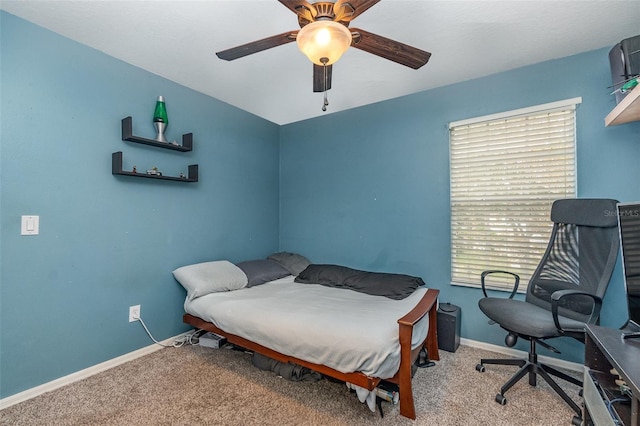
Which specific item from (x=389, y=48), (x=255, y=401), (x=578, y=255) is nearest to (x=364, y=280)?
(x=255, y=401)

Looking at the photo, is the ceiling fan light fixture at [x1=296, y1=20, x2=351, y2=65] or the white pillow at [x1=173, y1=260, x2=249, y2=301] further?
the white pillow at [x1=173, y1=260, x2=249, y2=301]

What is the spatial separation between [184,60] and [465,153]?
8.87ft

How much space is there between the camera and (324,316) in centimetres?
196

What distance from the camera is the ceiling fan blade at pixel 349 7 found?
136cm

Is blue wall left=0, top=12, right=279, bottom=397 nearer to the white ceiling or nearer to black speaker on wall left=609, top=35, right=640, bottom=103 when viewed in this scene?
the white ceiling

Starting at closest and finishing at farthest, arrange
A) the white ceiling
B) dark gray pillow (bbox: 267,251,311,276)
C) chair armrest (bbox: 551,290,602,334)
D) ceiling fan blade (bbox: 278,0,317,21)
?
ceiling fan blade (bbox: 278,0,317,21), chair armrest (bbox: 551,290,602,334), the white ceiling, dark gray pillow (bbox: 267,251,311,276)

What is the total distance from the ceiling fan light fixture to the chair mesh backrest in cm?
201

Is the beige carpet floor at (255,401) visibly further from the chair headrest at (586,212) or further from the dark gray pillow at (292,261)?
the dark gray pillow at (292,261)

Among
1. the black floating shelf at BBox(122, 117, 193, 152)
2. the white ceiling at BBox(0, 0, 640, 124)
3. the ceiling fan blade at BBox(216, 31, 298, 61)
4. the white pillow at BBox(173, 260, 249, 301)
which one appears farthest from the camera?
the white pillow at BBox(173, 260, 249, 301)

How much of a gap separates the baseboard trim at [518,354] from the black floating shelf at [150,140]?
326 centimetres

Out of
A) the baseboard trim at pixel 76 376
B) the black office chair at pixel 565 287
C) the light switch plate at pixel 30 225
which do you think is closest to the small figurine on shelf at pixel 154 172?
the light switch plate at pixel 30 225

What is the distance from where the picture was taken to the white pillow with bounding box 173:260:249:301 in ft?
8.36

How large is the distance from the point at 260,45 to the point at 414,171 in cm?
199

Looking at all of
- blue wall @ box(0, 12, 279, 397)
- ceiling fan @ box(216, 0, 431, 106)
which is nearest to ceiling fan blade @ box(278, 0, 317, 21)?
ceiling fan @ box(216, 0, 431, 106)
